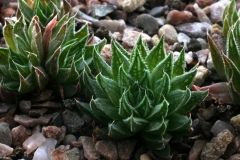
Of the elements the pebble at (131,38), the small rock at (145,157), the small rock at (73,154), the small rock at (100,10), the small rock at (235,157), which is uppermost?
the small rock at (100,10)

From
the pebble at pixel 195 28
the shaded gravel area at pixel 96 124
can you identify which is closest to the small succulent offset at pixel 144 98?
the shaded gravel area at pixel 96 124

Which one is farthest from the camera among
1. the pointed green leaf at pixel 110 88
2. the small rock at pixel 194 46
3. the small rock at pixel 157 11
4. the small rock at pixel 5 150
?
the small rock at pixel 157 11

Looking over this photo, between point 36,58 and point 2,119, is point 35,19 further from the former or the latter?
point 2,119

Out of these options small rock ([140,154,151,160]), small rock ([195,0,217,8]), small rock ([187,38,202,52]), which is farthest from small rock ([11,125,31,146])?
small rock ([195,0,217,8])

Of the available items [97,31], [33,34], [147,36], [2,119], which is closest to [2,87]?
[2,119]

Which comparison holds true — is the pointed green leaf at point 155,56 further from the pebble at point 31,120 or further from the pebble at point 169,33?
the pebble at point 169,33

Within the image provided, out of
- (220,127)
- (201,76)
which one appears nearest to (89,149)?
(220,127)
